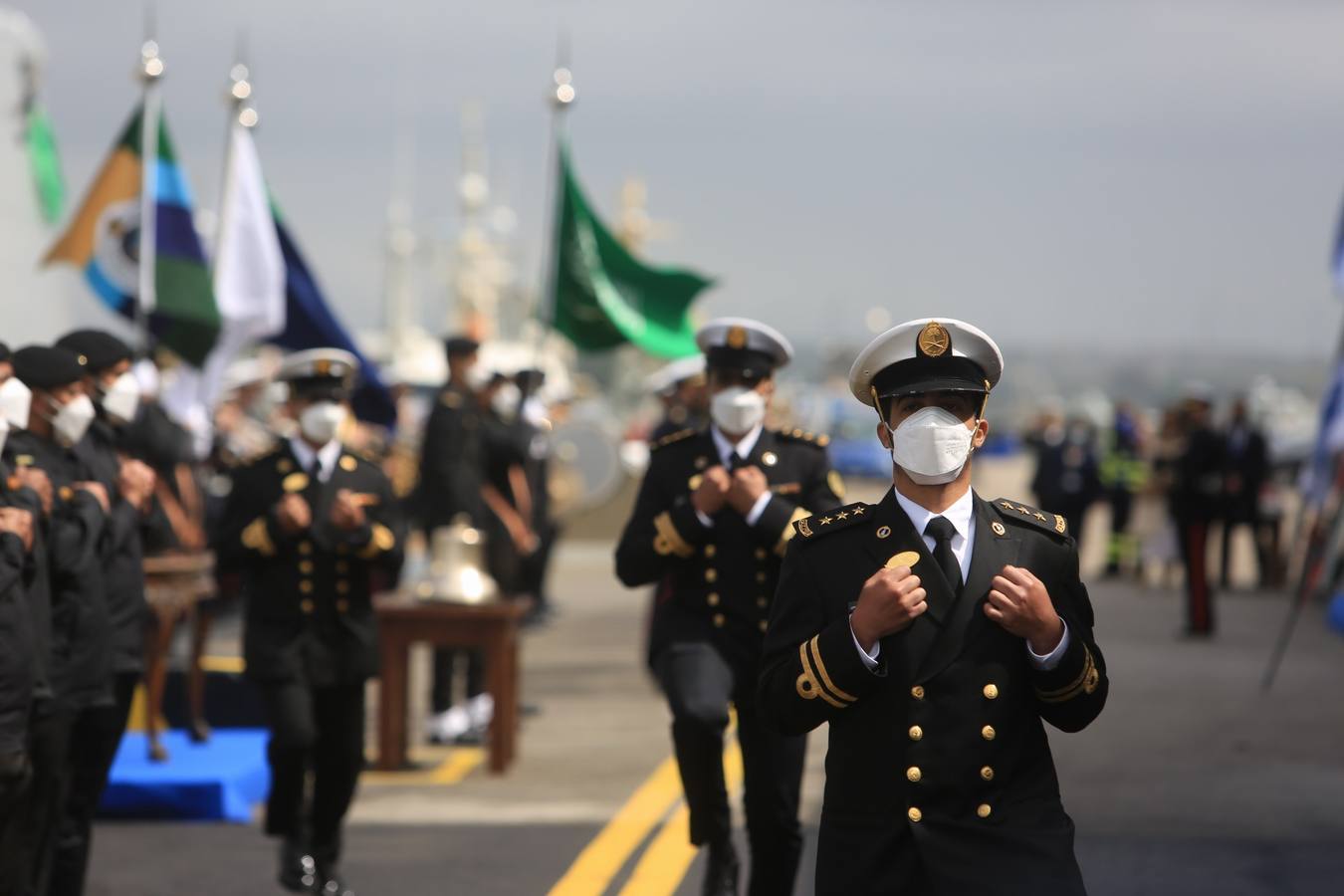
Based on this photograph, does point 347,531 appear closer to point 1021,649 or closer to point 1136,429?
point 1021,649

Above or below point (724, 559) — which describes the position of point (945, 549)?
above

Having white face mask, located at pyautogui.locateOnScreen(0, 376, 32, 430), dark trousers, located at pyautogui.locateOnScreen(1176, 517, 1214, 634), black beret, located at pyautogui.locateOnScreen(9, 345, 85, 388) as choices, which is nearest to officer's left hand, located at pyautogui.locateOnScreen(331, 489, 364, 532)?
black beret, located at pyautogui.locateOnScreen(9, 345, 85, 388)

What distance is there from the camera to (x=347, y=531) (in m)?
9.05

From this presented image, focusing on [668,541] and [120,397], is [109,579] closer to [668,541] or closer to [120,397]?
[120,397]

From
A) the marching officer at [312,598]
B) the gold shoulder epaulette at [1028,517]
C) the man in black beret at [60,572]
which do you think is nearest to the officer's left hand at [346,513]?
the marching officer at [312,598]

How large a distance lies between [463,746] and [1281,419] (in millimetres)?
55151

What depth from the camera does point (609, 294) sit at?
14.9 meters

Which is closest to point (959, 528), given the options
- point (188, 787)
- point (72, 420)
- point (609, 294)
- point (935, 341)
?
point (935, 341)

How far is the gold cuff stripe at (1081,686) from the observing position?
16.2 ft

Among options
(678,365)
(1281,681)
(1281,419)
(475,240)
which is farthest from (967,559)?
(475,240)

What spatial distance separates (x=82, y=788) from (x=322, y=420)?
1.84 metres

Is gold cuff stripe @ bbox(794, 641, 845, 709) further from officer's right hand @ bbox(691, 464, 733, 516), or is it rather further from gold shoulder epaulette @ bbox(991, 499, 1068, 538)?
officer's right hand @ bbox(691, 464, 733, 516)

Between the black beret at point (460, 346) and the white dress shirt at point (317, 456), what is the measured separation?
408cm

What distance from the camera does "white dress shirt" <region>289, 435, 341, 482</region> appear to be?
30.4ft
